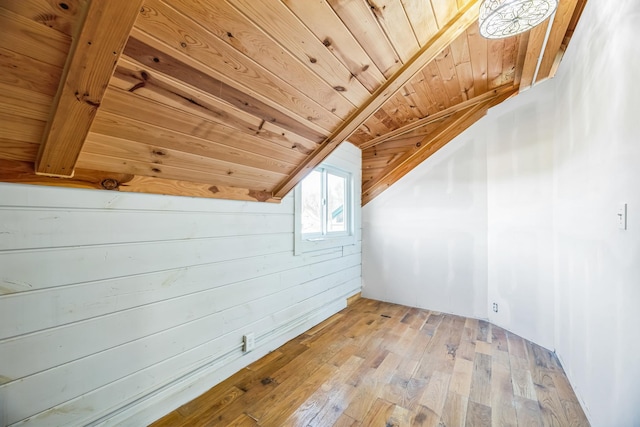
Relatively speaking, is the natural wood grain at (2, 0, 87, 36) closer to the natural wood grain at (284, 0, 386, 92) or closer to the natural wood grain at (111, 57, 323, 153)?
the natural wood grain at (111, 57, 323, 153)

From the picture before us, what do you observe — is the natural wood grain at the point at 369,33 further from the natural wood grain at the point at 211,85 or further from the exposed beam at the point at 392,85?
the natural wood grain at the point at 211,85

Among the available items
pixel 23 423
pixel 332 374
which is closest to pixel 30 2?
pixel 23 423

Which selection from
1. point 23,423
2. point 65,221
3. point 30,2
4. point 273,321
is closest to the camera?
point 30,2

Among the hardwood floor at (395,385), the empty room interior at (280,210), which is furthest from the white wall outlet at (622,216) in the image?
the hardwood floor at (395,385)

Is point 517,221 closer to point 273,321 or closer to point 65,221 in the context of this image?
point 273,321

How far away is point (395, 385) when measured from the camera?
1701mm

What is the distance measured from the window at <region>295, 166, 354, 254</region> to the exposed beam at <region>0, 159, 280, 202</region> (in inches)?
30.7

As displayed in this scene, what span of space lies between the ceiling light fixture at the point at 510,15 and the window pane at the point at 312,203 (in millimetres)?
1765

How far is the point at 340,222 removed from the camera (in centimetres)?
327

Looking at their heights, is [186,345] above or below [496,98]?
below

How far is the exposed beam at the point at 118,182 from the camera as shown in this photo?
986mm

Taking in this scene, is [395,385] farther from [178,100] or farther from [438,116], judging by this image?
[438,116]

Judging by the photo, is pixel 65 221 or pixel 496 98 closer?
pixel 65 221

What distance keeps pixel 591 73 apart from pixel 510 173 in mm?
1175
